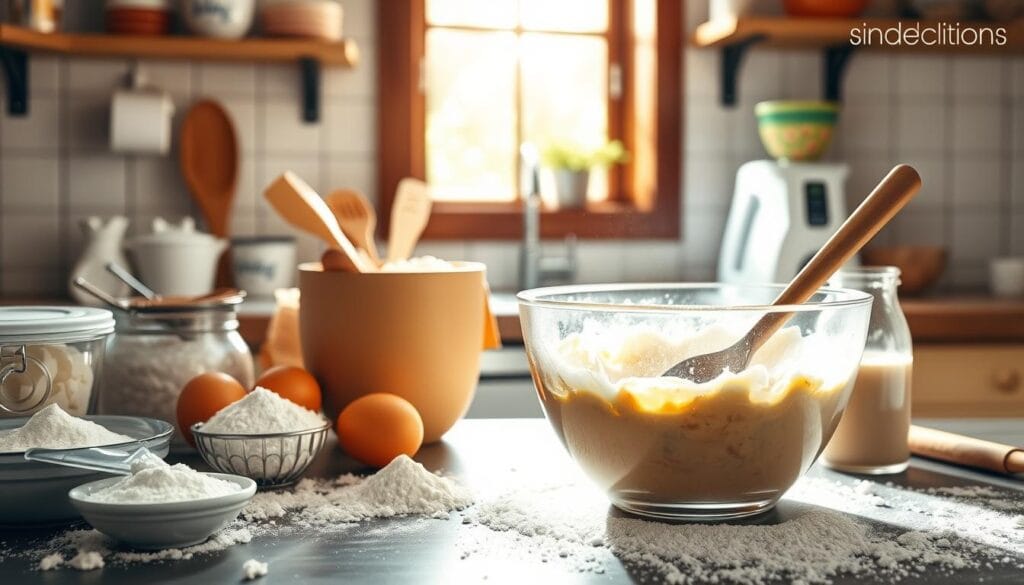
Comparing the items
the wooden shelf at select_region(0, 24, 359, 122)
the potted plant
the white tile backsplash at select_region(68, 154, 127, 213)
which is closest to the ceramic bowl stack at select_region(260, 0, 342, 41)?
the wooden shelf at select_region(0, 24, 359, 122)

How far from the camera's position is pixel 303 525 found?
745 mm

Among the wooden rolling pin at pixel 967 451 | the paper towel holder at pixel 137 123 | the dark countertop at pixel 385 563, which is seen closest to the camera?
the dark countertop at pixel 385 563

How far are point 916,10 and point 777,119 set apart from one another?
0.53 meters

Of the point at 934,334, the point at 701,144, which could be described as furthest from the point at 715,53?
the point at 934,334

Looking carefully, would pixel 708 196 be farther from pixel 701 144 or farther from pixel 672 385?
pixel 672 385

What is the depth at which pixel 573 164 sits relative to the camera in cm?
288

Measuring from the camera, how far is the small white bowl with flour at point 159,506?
656 mm

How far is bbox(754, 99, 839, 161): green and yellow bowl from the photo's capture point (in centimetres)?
264

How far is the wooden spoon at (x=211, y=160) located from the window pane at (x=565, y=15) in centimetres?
86

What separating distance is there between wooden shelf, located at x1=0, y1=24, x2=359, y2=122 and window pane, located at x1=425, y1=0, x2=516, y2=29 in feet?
1.26

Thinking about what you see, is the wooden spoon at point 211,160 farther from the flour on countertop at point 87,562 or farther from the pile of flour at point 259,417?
the flour on countertop at point 87,562

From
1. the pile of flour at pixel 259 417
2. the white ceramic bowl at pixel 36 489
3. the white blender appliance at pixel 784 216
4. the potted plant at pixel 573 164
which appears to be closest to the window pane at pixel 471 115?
the potted plant at pixel 573 164

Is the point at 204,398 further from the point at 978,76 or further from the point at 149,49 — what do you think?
the point at 978,76

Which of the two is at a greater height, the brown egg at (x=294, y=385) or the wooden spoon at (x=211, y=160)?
the wooden spoon at (x=211, y=160)
